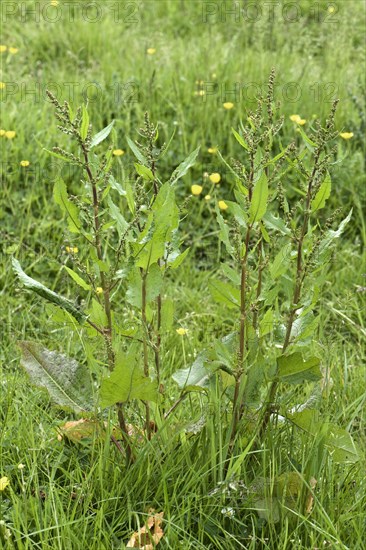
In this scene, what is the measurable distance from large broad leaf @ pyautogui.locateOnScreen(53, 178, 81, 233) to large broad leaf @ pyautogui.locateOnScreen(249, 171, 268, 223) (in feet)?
1.32

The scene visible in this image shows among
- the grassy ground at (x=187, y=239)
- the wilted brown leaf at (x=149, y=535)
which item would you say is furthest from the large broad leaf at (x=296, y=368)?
the wilted brown leaf at (x=149, y=535)

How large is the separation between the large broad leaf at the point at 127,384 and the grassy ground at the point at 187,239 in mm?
123

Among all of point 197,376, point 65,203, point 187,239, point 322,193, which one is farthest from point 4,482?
point 187,239

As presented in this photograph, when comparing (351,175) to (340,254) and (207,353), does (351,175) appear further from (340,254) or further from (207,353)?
(207,353)

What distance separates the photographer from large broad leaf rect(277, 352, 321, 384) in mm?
1979

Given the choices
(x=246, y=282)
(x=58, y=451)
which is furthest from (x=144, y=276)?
(x=58, y=451)

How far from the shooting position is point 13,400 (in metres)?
2.37

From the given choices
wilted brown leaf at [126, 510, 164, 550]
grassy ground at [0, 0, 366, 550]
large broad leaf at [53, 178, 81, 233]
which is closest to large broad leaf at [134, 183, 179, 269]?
large broad leaf at [53, 178, 81, 233]

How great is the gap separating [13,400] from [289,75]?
273 cm

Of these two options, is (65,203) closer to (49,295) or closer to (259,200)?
(49,295)

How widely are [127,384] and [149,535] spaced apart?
1.11ft

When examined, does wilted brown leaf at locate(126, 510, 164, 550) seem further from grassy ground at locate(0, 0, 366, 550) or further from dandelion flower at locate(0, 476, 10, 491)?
dandelion flower at locate(0, 476, 10, 491)

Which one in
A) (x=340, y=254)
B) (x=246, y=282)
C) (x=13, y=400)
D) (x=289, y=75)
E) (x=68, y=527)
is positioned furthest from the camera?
(x=289, y=75)

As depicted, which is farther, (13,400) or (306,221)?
(13,400)
